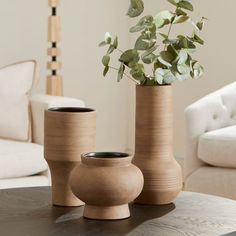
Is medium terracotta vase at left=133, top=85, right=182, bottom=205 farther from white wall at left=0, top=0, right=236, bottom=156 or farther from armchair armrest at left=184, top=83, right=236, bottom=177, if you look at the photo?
white wall at left=0, top=0, right=236, bottom=156

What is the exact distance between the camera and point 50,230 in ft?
5.69

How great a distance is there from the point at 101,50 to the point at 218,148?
6.14 feet

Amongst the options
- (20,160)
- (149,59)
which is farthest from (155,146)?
(20,160)

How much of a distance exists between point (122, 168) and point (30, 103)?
1.97 metres

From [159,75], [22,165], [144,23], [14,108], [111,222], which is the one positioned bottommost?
[22,165]

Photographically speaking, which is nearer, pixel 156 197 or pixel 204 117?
pixel 156 197

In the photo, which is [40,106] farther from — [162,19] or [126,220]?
[126,220]

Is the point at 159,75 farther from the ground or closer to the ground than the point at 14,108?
farther from the ground

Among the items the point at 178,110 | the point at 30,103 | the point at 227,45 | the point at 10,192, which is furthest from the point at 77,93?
the point at 10,192

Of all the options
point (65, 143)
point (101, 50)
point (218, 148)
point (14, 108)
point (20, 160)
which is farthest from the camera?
point (101, 50)

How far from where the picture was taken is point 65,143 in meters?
1.96

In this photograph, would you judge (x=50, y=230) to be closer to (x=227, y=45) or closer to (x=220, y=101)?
(x=220, y=101)

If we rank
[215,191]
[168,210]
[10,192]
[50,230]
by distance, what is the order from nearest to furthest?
[50,230]
[168,210]
[10,192]
[215,191]

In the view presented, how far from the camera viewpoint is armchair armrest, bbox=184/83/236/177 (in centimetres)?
368
